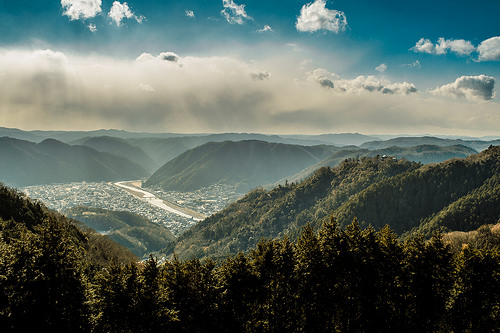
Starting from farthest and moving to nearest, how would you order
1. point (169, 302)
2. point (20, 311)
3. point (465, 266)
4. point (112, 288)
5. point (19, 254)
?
point (465, 266) < point (169, 302) < point (112, 288) < point (19, 254) < point (20, 311)

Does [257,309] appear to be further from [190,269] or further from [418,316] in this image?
[418,316]

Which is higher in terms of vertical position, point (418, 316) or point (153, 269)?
point (153, 269)

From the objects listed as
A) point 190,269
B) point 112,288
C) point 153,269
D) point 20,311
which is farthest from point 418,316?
point 20,311

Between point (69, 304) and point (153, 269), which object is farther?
point (153, 269)

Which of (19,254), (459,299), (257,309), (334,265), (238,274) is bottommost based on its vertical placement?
(257,309)

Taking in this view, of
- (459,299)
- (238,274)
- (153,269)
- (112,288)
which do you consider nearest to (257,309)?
(238,274)


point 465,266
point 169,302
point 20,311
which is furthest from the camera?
point 465,266

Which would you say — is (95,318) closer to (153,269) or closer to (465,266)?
(153,269)
